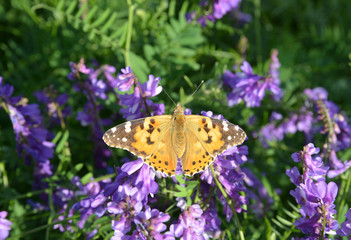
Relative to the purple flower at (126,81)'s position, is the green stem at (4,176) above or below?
below

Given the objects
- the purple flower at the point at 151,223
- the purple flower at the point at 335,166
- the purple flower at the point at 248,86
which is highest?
the purple flower at the point at 248,86

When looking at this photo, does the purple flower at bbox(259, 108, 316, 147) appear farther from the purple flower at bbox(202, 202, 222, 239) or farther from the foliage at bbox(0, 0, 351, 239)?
the purple flower at bbox(202, 202, 222, 239)

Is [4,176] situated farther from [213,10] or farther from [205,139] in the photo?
[213,10]

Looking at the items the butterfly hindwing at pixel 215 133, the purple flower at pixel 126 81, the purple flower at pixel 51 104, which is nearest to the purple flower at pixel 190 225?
the butterfly hindwing at pixel 215 133

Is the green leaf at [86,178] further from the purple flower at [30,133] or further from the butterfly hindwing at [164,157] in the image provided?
the butterfly hindwing at [164,157]

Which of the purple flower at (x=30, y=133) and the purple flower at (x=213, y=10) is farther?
the purple flower at (x=213, y=10)

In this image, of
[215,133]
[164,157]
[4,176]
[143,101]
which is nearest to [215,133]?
[215,133]
